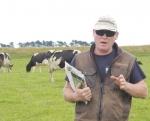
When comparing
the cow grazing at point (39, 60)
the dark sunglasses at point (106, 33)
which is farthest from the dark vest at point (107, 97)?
the cow grazing at point (39, 60)

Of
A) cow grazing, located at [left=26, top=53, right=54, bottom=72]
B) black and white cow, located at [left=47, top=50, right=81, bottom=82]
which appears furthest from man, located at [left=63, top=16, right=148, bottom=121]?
cow grazing, located at [left=26, top=53, right=54, bottom=72]

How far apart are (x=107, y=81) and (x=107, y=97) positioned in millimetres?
201

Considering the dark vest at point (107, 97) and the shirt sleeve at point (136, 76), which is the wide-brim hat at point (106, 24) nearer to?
the dark vest at point (107, 97)

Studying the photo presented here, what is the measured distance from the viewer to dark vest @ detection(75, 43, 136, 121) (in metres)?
4.59

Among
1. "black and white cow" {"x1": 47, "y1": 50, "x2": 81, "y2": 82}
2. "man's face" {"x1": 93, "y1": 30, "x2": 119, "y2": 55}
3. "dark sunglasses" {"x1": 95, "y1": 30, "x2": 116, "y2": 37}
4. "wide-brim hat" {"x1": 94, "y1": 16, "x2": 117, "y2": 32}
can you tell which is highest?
"wide-brim hat" {"x1": 94, "y1": 16, "x2": 117, "y2": 32}

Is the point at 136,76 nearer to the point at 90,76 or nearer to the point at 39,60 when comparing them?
the point at 90,76

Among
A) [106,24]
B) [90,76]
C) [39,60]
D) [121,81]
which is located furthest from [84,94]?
[39,60]

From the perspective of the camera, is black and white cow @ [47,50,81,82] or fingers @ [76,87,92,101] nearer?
fingers @ [76,87,92,101]

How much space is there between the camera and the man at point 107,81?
459cm

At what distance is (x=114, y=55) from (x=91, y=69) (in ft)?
1.18

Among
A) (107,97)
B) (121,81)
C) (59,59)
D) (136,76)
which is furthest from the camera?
(59,59)

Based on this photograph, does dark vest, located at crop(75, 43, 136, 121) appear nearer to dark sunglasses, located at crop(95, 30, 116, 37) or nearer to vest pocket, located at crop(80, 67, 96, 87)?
vest pocket, located at crop(80, 67, 96, 87)

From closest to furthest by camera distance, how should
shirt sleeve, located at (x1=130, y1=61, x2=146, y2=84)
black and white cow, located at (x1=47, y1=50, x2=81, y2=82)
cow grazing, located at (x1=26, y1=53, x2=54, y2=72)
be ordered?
shirt sleeve, located at (x1=130, y1=61, x2=146, y2=84) < black and white cow, located at (x1=47, y1=50, x2=81, y2=82) < cow grazing, located at (x1=26, y1=53, x2=54, y2=72)

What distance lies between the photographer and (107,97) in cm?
460
